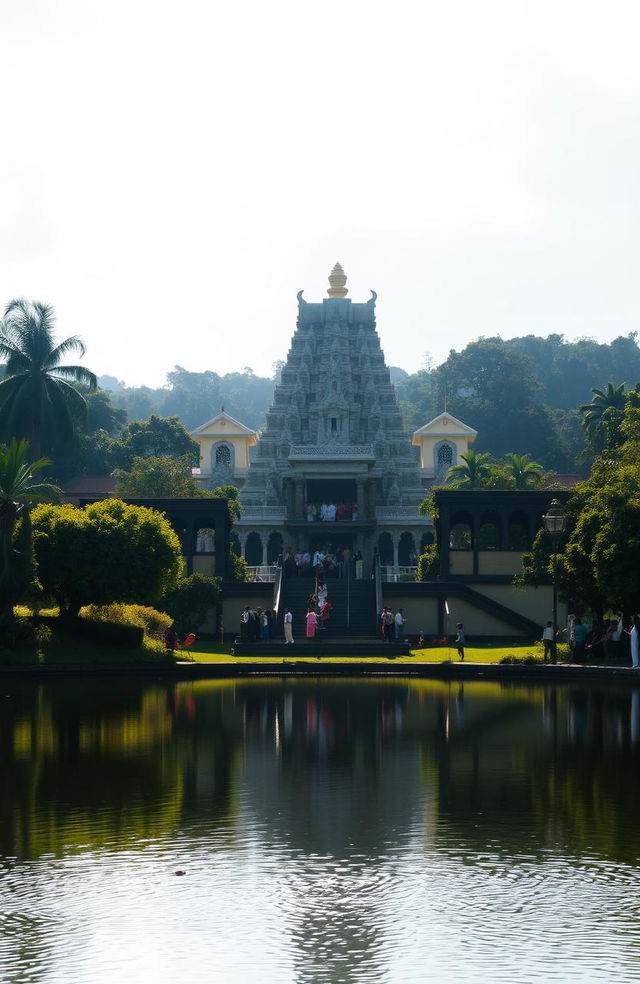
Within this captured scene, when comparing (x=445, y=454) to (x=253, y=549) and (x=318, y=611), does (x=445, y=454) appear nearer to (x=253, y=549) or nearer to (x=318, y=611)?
(x=253, y=549)

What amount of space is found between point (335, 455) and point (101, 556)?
36.8m

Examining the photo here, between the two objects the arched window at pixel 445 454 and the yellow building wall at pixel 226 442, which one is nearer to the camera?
the arched window at pixel 445 454

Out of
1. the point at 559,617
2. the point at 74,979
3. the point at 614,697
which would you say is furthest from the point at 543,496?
the point at 74,979

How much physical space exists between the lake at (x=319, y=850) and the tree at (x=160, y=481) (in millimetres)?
57586

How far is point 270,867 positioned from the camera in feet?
51.0

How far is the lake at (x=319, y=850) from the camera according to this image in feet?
41.3

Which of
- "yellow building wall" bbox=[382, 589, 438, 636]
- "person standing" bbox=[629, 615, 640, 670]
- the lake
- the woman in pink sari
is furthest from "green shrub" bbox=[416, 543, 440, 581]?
the lake

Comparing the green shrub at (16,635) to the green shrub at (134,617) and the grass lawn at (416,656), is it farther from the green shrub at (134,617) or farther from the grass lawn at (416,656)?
the grass lawn at (416,656)

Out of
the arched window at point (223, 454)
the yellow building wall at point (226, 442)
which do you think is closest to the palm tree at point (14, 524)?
the yellow building wall at point (226, 442)

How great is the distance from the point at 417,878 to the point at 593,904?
6.31ft

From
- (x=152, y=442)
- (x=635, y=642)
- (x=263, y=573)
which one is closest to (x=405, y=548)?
(x=263, y=573)

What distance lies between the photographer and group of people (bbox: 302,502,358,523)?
77.6 metres

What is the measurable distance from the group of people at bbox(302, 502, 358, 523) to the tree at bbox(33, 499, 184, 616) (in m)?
31.0

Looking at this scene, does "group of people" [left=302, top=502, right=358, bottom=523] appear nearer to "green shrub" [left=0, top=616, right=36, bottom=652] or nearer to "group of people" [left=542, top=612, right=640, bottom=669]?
"green shrub" [left=0, top=616, right=36, bottom=652]
